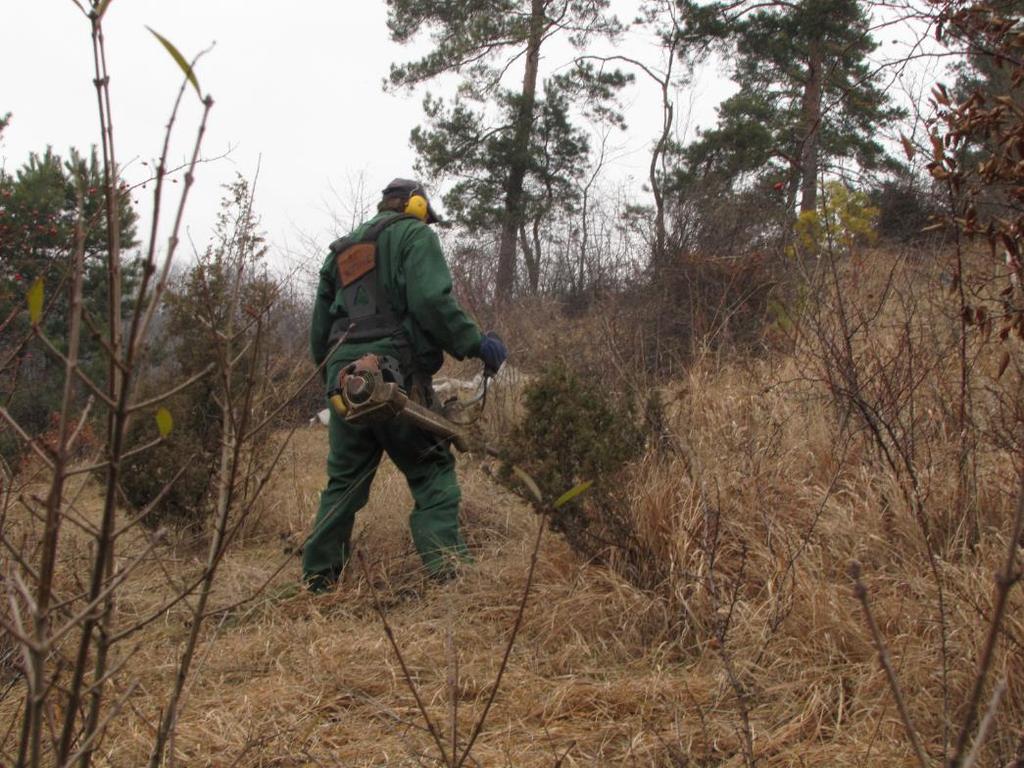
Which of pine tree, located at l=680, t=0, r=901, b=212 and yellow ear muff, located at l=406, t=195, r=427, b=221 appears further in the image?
pine tree, located at l=680, t=0, r=901, b=212

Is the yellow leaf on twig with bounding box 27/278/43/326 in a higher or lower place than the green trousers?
higher

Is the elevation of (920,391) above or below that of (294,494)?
above

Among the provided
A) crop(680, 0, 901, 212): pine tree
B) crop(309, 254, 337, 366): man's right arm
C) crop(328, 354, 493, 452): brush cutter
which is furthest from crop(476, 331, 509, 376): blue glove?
crop(680, 0, 901, 212): pine tree

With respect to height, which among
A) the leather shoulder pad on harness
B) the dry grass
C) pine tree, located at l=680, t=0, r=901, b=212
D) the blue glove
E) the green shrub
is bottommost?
the dry grass

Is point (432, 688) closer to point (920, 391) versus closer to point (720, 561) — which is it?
point (720, 561)

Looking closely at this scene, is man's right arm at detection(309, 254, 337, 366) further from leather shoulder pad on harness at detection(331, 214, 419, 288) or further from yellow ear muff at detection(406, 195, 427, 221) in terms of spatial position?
yellow ear muff at detection(406, 195, 427, 221)

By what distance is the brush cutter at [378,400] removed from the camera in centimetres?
400

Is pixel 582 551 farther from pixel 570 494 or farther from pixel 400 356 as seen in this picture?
pixel 570 494

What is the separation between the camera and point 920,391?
453cm

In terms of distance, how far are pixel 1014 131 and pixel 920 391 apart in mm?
2525

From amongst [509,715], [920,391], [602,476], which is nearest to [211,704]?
[509,715]

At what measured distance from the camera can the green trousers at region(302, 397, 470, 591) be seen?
14.2ft

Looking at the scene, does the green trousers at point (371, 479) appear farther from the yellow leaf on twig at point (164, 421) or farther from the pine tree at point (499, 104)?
the pine tree at point (499, 104)

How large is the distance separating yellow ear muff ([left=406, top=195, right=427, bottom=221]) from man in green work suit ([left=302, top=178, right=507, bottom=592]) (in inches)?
0.7
